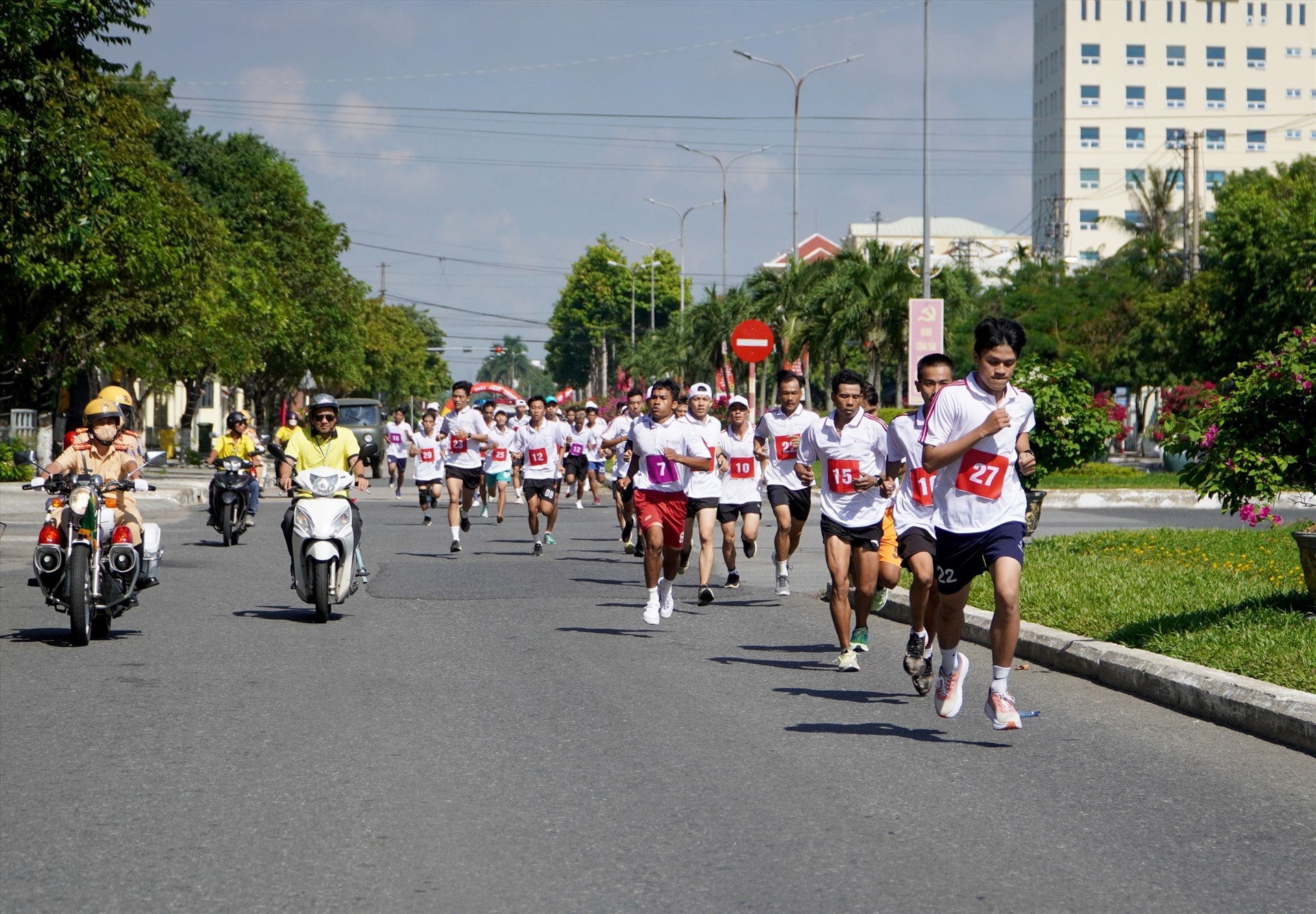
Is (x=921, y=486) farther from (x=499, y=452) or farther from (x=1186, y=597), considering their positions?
→ (x=499, y=452)

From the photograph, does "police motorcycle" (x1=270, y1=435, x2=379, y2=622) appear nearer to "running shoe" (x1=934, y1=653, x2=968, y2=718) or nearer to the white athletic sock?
"running shoe" (x1=934, y1=653, x2=968, y2=718)

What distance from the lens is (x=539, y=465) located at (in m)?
18.8

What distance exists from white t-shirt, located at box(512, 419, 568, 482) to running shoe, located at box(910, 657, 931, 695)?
10.3 metres

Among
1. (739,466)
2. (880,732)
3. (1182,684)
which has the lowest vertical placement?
(880,732)

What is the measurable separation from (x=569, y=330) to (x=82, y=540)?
403 feet

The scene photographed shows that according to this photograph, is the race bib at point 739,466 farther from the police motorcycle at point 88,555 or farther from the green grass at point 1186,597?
the police motorcycle at point 88,555

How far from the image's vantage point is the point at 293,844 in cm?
541

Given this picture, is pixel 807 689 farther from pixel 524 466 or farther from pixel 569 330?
pixel 569 330

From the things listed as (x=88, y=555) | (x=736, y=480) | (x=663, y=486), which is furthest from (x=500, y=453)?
(x=88, y=555)

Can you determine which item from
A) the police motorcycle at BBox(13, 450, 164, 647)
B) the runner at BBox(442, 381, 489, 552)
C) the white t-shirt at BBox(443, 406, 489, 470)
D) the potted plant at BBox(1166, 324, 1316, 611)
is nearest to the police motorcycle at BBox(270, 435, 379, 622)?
the police motorcycle at BBox(13, 450, 164, 647)

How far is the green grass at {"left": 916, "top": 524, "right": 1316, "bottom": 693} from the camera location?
8.80 m

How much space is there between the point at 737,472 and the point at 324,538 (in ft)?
13.7

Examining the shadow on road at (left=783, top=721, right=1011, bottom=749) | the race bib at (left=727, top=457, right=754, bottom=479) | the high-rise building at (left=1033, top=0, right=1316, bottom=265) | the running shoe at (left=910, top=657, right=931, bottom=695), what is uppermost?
the high-rise building at (left=1033, top=0, right=1316, bottom=265)

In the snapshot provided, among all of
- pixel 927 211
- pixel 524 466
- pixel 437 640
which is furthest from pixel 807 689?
pixel 927 211
